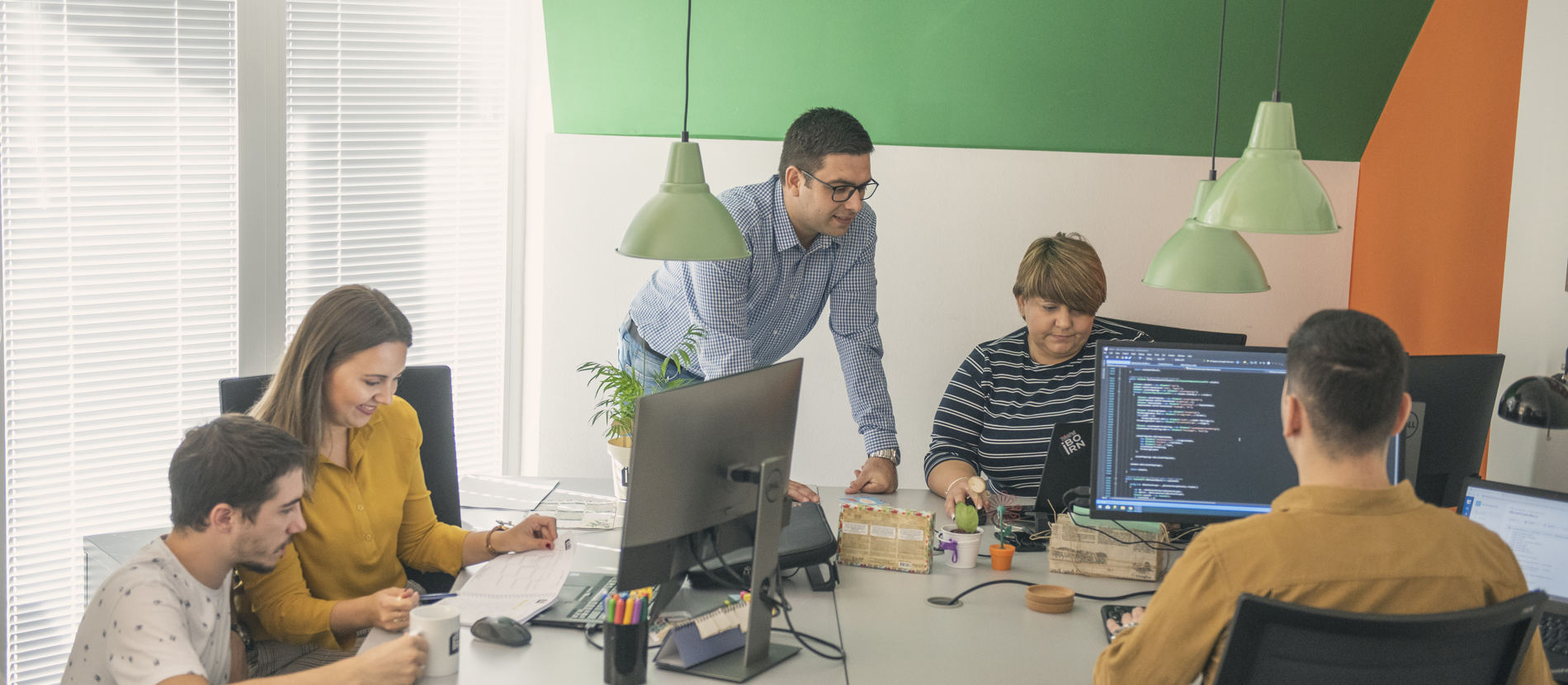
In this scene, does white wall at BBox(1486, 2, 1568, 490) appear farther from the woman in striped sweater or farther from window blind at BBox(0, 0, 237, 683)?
window blind at BBox(0, 0, 237, 683)

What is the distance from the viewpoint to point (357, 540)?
6.97ft

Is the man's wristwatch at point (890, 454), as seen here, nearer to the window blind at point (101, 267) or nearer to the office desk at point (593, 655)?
the office desk at point (593, 655)

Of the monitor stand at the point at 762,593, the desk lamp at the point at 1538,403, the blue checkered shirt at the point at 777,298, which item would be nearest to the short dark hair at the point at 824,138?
the blue checkered shirt at the point at 777,298

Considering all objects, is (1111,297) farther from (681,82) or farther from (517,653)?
(517,653)

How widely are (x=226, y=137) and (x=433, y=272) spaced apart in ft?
2.90

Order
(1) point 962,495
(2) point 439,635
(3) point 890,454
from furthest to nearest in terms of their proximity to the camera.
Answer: (3) point 890,454, (1) point 962,495, (2) point 439,635

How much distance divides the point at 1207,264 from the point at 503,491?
1.84m

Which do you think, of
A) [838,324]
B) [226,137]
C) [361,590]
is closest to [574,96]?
[226,137]

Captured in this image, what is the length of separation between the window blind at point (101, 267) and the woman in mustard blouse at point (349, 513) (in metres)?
1.30

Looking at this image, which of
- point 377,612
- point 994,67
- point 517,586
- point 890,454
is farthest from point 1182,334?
point 377,612

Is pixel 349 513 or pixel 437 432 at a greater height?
pixel 437 432

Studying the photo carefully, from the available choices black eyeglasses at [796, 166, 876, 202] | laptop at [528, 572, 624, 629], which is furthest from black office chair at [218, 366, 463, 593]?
black eyeglasses at [796, 166, 876, 202]

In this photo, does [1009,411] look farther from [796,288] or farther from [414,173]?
[414,173]

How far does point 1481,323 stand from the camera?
305cm
